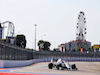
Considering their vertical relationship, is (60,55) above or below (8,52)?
above

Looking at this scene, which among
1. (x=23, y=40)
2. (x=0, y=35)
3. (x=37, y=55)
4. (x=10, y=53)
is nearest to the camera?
(x=10, y=53)

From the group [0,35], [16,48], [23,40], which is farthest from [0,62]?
[23,40]

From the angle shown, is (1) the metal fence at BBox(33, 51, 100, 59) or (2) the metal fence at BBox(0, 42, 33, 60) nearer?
(2) the metal fence at BBox(0, 42, 33, 60)

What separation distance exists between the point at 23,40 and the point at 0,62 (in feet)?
359

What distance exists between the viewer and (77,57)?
299 feet

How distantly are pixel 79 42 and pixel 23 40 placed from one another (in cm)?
4020

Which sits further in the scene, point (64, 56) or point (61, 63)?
point (64, 56)

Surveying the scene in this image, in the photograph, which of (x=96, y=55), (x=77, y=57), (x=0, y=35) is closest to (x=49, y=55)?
(x=77, y=57)

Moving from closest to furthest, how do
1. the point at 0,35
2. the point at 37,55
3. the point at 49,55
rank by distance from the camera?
1. the point at 0,35
2. the point at 37,55
3. the point at 49,55

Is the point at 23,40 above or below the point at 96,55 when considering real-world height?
above

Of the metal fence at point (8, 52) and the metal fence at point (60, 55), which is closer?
the metal fence at point (8, 52)

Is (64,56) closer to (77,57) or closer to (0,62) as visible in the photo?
(77,57)

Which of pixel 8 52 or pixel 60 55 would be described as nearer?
pixel 8 52

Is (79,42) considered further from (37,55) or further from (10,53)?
(10,53)
